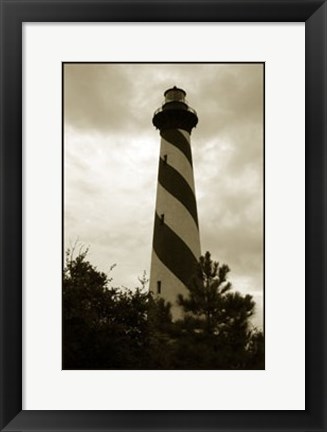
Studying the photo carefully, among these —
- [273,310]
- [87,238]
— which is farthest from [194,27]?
[273,310]

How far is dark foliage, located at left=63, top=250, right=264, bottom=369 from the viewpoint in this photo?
1.81 meters

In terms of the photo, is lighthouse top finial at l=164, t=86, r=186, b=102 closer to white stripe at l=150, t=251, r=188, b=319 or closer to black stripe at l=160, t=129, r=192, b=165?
white stripe at l=150, t=251, r=188, b=319

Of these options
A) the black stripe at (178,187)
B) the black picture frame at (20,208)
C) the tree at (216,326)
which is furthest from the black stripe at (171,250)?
the black picture frame at (20,208)

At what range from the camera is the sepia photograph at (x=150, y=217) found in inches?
73.6

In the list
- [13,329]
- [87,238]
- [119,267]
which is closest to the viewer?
[13,329]

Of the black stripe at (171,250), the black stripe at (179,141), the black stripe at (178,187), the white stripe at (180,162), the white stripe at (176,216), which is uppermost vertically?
the black stripe at (179,141)

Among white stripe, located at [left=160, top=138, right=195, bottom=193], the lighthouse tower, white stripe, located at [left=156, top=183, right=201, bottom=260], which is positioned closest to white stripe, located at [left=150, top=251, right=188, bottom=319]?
the lighthouse tower

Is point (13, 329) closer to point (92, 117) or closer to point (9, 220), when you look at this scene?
point (9, 220)

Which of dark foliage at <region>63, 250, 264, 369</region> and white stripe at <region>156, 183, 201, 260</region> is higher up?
white stripe at <region>156, 183, 201, 260</region>

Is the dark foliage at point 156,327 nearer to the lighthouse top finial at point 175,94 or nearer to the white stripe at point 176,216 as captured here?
the lighthouse top finial at point 175,94

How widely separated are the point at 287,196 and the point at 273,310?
1.51 ft

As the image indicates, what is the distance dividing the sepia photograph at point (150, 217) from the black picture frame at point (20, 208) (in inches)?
7.2

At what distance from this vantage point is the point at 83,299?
2146 mm

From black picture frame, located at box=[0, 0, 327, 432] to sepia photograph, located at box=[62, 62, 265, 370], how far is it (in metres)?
0.18
